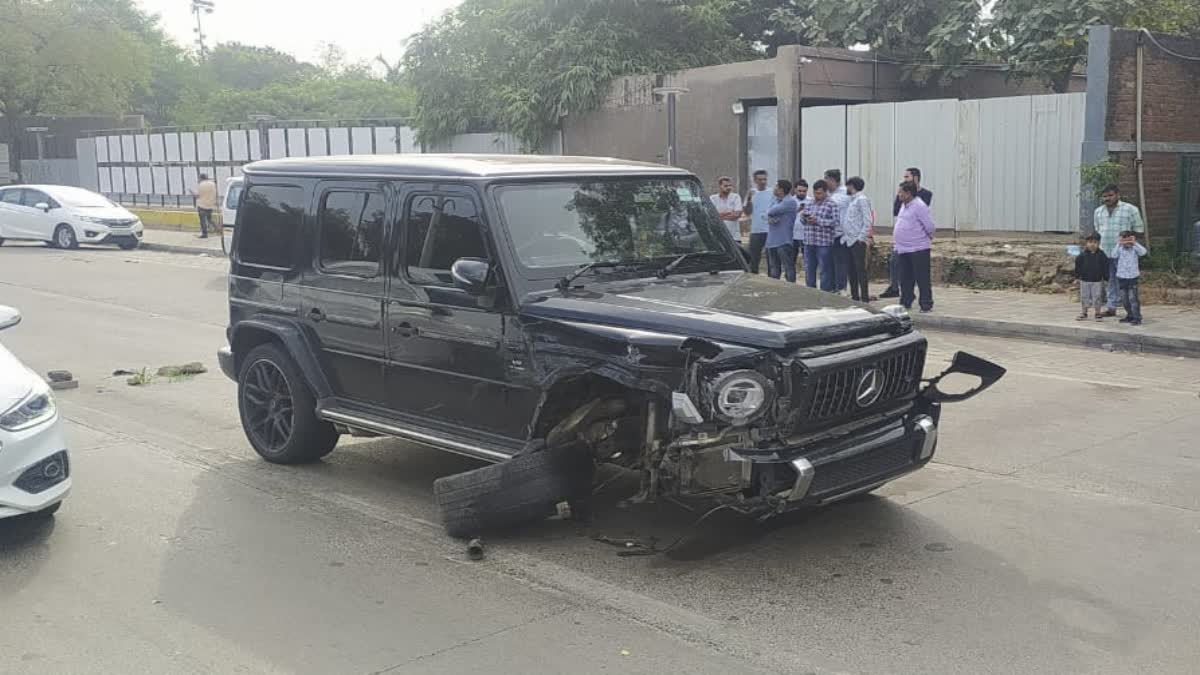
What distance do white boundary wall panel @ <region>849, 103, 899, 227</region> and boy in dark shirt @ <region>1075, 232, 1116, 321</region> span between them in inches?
265

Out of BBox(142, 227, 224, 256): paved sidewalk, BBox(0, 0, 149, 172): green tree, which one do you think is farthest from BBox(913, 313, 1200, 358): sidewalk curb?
BBox(0, 0, 149, 172): green tree

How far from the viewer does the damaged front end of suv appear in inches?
200

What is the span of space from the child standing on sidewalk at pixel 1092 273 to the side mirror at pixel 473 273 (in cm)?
914

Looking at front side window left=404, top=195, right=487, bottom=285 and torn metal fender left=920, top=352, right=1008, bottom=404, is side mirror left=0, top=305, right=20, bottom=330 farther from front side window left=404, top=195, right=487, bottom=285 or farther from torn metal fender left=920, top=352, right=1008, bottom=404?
torn metal fender left=920, top=352, right=1008, bottom=404

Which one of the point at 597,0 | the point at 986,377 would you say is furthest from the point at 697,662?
the point at 597,0

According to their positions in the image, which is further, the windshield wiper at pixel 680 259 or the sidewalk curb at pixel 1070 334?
the sidewalk curb at pixel 1070 334

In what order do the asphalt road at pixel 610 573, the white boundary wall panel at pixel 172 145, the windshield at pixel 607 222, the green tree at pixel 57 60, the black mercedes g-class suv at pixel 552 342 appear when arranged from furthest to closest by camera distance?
the green tree at pixel 57 60
the white boundary wall panel at pixel 172 145
the windshield at pixel 607 222
the black mercedes g-class suv at pixel 552 342
the asphalt road at pixel 610 573

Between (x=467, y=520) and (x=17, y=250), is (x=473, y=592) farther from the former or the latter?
(x=17, y=250)

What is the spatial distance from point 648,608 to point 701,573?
497 millimetres

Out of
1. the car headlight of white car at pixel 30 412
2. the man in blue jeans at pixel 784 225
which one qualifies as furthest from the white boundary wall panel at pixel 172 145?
the car headlight of white car at pixel 30 412

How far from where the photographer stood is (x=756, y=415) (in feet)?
16.6

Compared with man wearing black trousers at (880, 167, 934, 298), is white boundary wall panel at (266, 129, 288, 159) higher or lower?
higher

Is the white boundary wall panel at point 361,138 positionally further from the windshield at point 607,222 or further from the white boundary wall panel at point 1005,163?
the windshield at point 607,222

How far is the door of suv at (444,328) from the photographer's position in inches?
236
